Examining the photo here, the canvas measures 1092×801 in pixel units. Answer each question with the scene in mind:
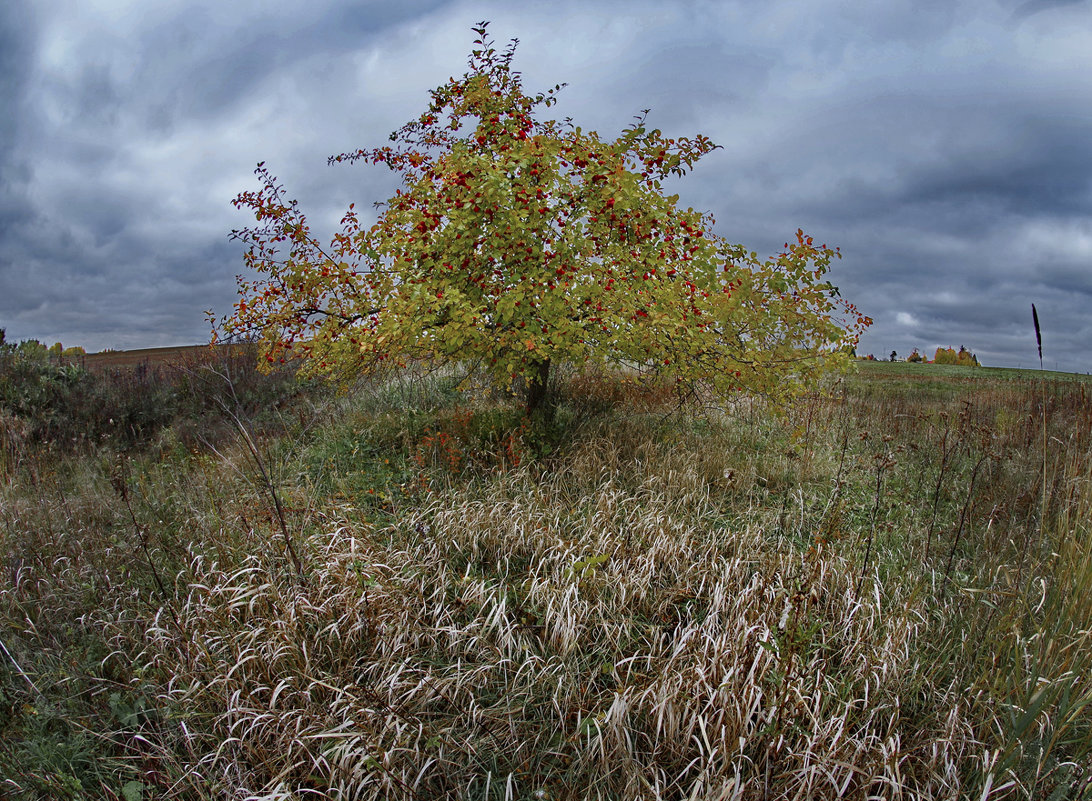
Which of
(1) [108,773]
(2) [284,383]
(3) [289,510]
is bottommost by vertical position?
(1) [108,773]

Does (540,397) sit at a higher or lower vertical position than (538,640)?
higher

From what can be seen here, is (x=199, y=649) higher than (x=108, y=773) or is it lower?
higher

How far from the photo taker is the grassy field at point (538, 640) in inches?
98.1

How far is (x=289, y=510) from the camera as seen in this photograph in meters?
4.50

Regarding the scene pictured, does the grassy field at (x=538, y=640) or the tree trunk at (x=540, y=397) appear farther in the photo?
the tree trunk at (x=540, y=397)

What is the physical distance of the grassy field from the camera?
249 centimetres

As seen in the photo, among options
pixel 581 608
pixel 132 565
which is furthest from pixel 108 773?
pixel 581 608

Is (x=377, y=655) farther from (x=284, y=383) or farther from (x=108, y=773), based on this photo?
(x=284, y=383)

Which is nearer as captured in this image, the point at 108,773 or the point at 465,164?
the point at 108,773

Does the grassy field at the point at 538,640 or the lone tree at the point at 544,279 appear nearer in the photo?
the grassy field at the point at 538,640

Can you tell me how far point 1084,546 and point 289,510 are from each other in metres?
5.21

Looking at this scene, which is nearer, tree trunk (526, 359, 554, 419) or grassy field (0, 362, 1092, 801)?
grassy field (0, 362, 1092, 801)

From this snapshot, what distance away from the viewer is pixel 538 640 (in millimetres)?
3240

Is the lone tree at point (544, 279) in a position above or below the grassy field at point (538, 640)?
above
